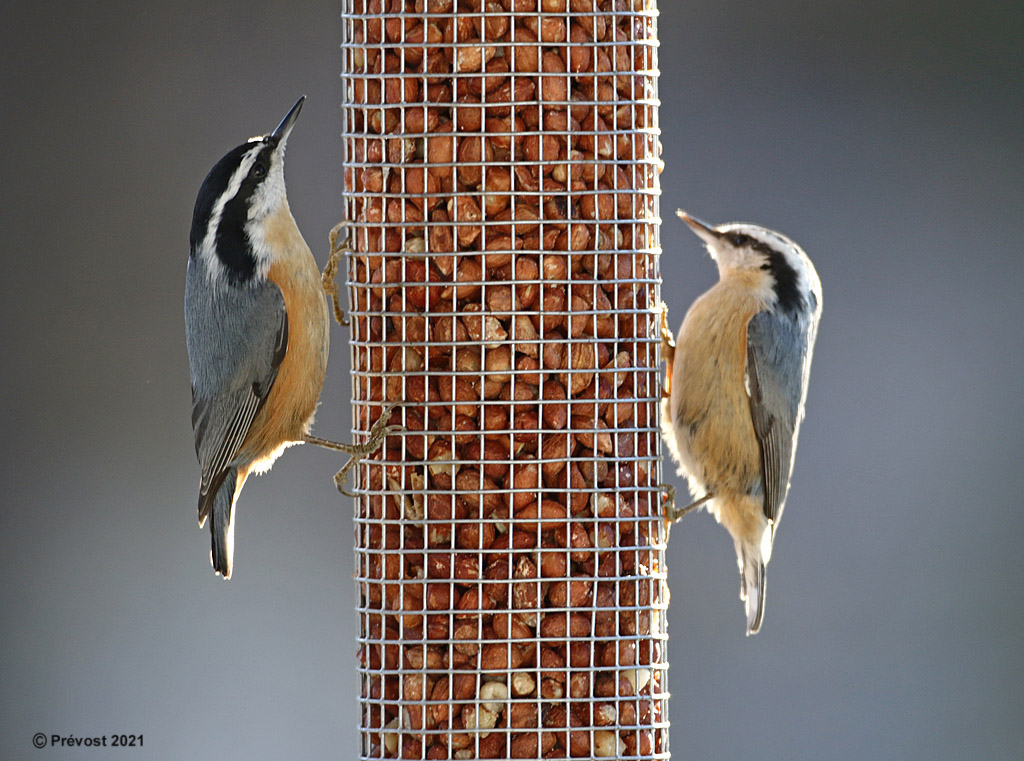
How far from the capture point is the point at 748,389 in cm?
292

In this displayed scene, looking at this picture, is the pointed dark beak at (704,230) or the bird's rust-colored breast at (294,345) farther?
the pointed dark beak at (704,230)

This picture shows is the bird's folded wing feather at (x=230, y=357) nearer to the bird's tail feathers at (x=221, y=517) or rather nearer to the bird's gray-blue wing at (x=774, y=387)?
the bird's tail feathers at (x=221, y=517)

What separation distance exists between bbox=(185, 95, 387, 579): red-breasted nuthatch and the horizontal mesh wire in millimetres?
358

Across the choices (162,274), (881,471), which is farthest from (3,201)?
(881,471)

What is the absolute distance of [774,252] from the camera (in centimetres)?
299

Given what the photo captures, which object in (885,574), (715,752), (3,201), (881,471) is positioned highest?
(3,201)

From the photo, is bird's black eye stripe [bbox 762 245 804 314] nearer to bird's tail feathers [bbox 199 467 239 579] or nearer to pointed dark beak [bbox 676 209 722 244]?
pointed dark beak [bbox 676 209 722 244]

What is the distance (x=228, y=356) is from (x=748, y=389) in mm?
1063

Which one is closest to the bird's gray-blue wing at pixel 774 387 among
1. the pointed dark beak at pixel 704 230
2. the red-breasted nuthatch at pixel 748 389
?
the red-breasted nuthatch at pixel 748 389

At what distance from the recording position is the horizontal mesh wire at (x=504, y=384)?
96.9 inches

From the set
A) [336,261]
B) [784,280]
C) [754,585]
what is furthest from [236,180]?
[754,585]

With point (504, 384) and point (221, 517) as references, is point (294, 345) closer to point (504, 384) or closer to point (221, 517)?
point (221, 517)

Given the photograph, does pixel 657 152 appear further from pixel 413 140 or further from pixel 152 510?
pixel 152 510

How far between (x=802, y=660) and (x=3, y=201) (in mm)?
3050
